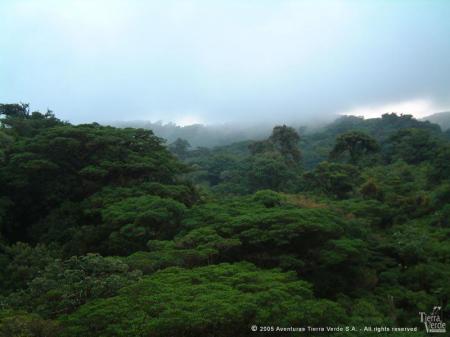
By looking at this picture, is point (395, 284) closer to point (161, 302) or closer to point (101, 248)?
point (161, 302)

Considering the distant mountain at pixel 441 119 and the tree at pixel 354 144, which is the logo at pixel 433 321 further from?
the distant mountain at pixel 441 119

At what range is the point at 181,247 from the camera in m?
14.7

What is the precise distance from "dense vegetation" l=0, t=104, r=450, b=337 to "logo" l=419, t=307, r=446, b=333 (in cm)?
24

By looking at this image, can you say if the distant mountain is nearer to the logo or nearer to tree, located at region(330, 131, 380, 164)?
tree, located at region(330, 131, 380, 164)

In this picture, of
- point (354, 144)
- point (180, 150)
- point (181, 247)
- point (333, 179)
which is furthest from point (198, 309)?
point (180, 150)

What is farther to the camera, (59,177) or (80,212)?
(59,177)

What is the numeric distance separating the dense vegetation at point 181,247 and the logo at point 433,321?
24 cm

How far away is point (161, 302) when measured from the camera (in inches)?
388

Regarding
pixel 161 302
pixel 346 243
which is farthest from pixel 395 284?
pixel 161 302

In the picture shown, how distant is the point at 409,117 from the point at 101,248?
66.4m

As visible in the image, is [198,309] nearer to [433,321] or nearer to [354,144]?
[433,321]

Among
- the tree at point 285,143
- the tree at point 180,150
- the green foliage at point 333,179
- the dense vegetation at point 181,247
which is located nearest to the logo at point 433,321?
the dense vegetation at point 181,247

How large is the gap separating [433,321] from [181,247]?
800 centimetres

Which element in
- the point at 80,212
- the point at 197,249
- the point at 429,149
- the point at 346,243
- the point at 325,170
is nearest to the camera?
the point at 197,249
